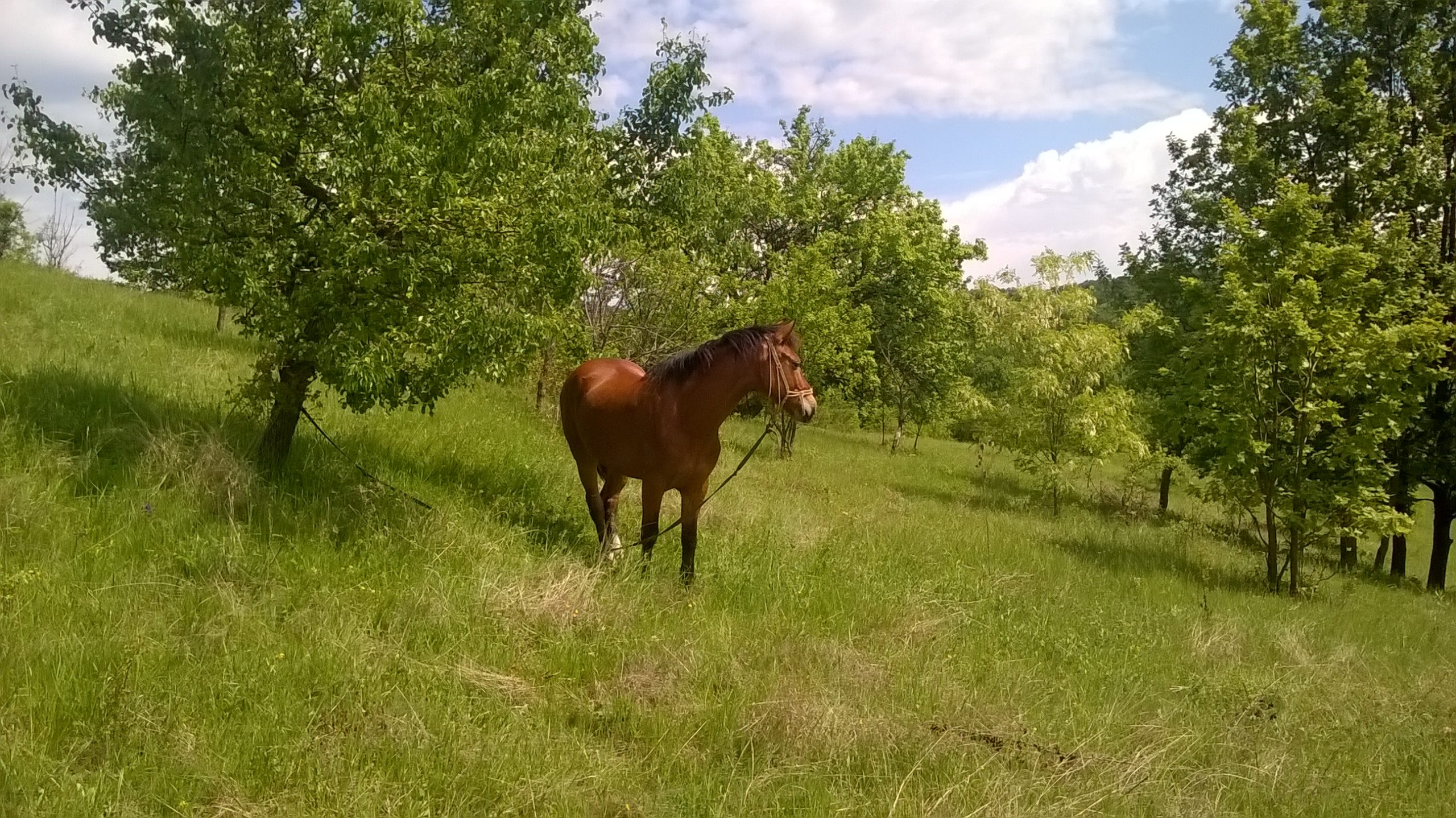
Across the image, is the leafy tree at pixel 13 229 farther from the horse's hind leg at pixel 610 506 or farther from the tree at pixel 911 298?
the horse's hind leg at pixel 610 506

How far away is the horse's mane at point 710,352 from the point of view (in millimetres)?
6164

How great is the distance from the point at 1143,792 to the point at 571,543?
468cm

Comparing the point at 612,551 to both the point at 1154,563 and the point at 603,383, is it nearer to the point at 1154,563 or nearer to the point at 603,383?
the point at 603,383

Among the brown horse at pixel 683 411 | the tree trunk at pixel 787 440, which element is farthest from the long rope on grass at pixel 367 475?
the tree trunk at pixel 787 440

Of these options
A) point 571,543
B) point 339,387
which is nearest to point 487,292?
point 339,387

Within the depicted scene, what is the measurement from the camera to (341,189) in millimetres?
5688

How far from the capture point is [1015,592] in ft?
26.5

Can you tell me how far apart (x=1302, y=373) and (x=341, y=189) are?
11.8 meters

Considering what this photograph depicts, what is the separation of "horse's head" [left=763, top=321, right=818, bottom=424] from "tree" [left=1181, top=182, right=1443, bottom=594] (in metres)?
7.92

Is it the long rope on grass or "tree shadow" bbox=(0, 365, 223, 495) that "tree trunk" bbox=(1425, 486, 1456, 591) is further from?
"tree shadow" bbox=(0, 365, 223, 495)

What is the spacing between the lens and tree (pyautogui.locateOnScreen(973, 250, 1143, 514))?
663 inches

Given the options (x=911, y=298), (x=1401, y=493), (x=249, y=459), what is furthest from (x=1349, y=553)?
(x=249, y=459)

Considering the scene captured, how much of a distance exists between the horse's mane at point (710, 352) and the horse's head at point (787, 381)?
9 cm

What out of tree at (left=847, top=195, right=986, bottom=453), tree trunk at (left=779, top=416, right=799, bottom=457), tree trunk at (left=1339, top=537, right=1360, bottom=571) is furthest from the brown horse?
tree at (left=847, top=195, right=986, bottom=453)
